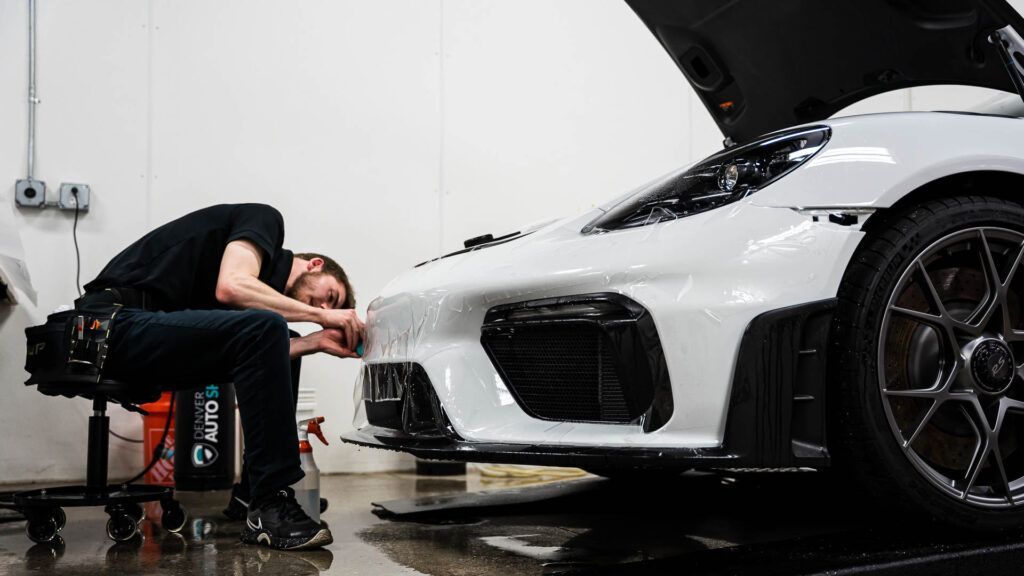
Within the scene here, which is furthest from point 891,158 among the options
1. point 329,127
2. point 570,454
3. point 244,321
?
point 329,127

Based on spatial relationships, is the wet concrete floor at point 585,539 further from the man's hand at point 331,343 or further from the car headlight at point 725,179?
the car headlight at point 725,179

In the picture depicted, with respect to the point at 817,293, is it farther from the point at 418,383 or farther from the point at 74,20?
the point at 74,20

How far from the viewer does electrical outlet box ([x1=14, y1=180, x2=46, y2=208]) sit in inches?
147

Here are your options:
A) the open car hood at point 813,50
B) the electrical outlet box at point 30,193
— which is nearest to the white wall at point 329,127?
the electrical outlet box at point 30,193

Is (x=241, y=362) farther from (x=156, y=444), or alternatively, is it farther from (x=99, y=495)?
(x=156, y=444)

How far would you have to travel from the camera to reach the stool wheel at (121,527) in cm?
223

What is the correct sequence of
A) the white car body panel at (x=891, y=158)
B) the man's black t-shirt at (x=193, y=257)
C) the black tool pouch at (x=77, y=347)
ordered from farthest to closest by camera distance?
the man's black t-shirt at (x=193, y=257), the black tool pouch at (x=77, y=347), the white car body panel at (x=891, y=158)

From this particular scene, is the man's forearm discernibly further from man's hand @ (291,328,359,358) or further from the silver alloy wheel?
the silver alloy wheel

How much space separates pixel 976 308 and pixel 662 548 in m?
0.83

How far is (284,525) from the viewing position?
6.68ft

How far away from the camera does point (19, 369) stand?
146 inches

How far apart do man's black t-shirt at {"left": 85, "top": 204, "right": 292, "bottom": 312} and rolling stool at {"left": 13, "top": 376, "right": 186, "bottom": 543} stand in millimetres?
278

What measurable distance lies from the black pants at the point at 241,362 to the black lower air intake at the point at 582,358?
0.63 m

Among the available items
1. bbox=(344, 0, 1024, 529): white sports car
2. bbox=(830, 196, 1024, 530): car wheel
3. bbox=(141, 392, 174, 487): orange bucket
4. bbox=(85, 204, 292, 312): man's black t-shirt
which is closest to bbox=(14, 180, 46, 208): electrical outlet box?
bbox=(141, 392, 174, 487): orange bucket
